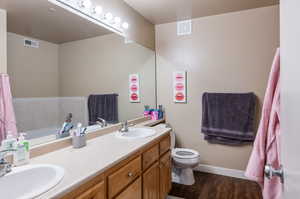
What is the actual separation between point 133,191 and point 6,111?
104 cm

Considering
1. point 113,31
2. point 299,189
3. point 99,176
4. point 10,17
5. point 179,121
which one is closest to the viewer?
point 299,189

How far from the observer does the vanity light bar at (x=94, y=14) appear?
1.52m

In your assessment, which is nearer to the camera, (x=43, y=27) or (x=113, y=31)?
(x=43, y=27)

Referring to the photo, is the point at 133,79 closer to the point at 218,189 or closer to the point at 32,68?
A: the point at 32,68

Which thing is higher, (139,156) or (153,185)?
(139,156)

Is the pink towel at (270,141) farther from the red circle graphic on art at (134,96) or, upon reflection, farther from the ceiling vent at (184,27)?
the ceiling vent at (184,27)

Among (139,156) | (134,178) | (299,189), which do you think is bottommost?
(134,178)

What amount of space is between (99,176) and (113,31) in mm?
1654

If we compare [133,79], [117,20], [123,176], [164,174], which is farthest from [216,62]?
[123,176]

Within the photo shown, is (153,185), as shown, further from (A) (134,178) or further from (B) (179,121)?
(B) (179,121)

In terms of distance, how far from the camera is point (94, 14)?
1.77 meters

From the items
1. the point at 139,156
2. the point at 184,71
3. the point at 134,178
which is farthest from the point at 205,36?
the point at 134,178

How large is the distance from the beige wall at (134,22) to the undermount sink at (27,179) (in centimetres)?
162

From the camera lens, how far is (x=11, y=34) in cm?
116
